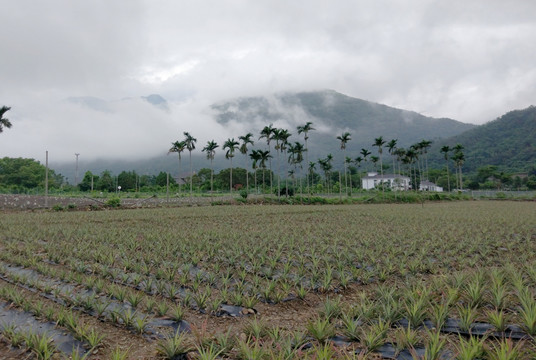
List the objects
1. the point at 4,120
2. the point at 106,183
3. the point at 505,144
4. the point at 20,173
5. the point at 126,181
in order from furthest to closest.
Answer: the point at 505,144, the point at 126,181, the point at 106,183, the point at 20,173, the point at 4,120

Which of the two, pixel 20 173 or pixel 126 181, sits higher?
pixel 20 173

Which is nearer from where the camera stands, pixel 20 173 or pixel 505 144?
pixel 20 173

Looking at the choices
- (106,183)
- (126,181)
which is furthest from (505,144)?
(106,183)

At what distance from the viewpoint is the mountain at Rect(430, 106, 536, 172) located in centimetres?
10525

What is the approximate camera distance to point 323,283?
6.66m

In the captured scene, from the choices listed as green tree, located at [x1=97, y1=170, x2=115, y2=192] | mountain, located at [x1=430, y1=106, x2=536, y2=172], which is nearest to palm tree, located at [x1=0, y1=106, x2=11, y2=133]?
green tree, located at [x1=97, y1=170, x2=115, y2=192]

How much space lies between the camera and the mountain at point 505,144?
10525 cm

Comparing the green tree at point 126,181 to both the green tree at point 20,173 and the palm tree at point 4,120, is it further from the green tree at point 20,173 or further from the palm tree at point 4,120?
the palm tree at point 4,120

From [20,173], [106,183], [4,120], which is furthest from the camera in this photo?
[106,183]

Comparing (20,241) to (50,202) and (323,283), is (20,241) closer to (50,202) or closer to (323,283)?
(323,283)

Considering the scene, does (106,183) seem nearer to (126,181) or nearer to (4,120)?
(126,181)

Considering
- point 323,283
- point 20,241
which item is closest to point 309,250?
point 323,283

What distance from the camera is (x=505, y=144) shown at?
115 m

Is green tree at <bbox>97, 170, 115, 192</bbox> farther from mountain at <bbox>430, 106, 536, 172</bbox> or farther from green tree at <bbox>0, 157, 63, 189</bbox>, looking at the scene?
mountain at <bbox>430, 106, 536, 172</bbox>
